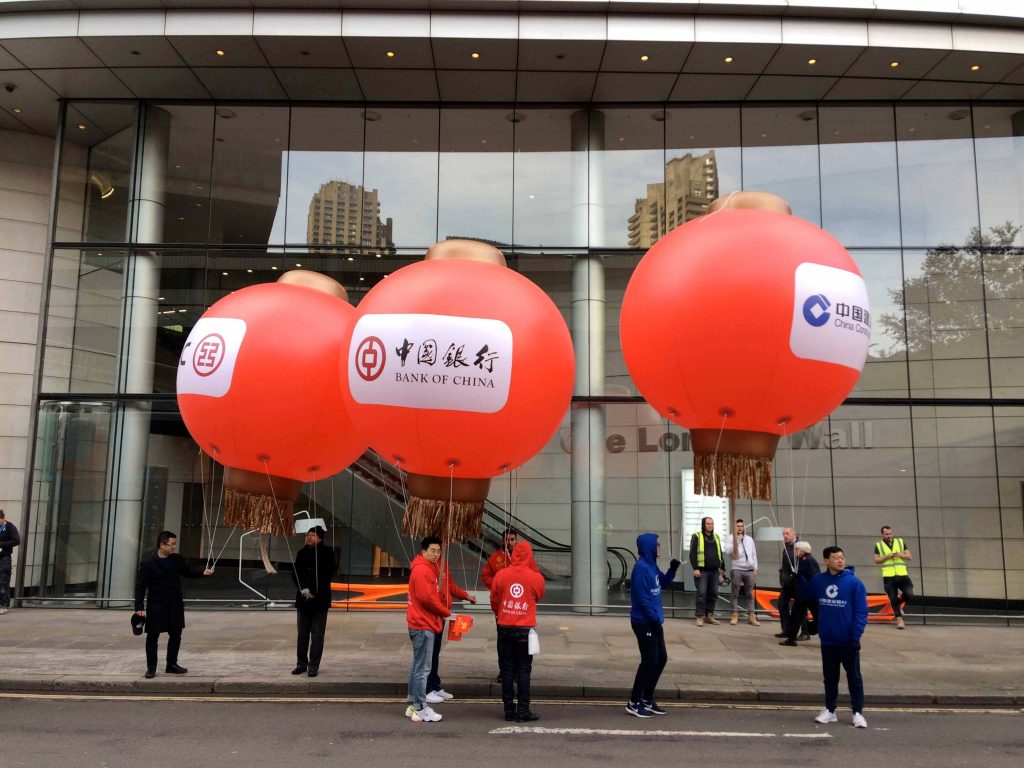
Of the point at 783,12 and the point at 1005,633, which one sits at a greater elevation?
the point at 783,12

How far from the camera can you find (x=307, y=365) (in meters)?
6.69

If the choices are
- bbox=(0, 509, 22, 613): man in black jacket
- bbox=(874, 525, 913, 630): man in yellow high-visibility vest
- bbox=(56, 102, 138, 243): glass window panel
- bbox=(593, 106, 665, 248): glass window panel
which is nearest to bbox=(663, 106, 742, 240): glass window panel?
bbox=(593, 106, 665, 248): glass window panel

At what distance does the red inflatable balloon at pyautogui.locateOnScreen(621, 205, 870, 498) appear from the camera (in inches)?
221

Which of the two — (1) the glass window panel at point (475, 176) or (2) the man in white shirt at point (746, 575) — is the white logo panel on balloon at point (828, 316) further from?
(1) the glass window panel at point (475, 176)

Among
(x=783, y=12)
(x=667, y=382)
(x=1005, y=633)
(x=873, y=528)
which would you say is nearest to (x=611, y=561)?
(x=873, y=528)

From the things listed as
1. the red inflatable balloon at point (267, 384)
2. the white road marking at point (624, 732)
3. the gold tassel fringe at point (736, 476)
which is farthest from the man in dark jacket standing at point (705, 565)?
the red inflatable balloon at point (267, 384)

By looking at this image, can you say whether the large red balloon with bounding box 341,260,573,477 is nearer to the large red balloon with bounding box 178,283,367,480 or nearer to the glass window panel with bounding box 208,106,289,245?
the large red balloon with bounding box 178,283,367,480

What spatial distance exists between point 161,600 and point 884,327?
12576 mm

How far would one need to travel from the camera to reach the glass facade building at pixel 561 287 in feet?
46.1

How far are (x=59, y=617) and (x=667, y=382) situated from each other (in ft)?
37.0

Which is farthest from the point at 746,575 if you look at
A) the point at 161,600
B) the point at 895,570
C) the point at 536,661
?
the point at 161,600

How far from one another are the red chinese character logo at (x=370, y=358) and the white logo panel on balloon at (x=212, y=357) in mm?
1244

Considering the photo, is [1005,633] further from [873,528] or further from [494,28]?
[494,28]

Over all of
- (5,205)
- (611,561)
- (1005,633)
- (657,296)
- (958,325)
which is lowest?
(1005,633)
